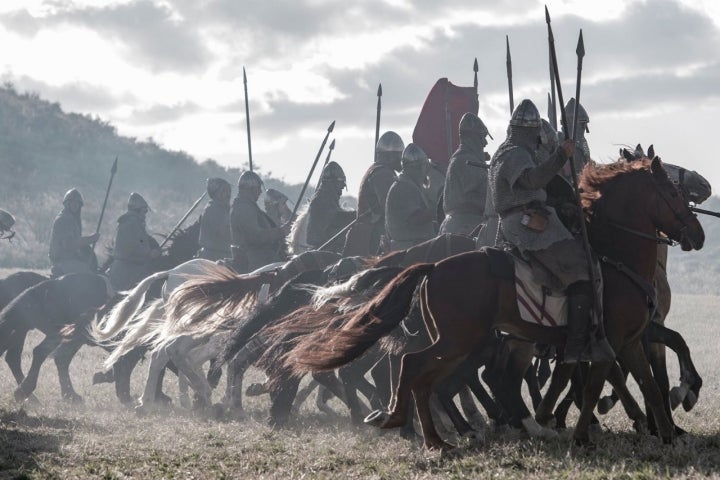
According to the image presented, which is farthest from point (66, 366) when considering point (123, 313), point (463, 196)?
point (463, 196)

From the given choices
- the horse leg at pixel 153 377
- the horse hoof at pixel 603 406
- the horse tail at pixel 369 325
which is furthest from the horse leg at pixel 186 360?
the horse hoof at pixel 603 406

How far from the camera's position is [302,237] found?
582 inches

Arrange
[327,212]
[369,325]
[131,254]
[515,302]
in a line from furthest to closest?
1. [131,254]
2. [327,212]
3. [369,325]
4. [515,302]

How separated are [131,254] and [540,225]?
909 centimetres

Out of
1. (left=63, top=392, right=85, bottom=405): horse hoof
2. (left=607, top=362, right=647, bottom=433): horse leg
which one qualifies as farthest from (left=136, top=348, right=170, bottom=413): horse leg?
(left=607, top=362, right=647, bottom=433): horse leg

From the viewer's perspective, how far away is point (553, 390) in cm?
956

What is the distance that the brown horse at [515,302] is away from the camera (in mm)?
8336

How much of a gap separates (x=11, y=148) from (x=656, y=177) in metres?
58.6

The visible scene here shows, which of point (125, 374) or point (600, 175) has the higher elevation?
point (600, 175)

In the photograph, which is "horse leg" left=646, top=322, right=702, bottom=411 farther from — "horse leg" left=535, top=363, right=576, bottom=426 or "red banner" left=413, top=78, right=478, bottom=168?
"red banner" left=413, top=78, right=478, bottom=168

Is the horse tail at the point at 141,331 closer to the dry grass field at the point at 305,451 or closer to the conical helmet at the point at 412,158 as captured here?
the dry grass field at the point at 305,451

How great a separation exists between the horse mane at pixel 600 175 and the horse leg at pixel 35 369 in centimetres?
802

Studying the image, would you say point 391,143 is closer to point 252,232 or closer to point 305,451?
point 252,232

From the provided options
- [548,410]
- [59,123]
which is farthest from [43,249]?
[548,410]
